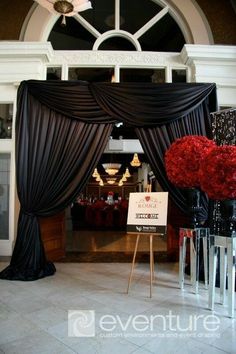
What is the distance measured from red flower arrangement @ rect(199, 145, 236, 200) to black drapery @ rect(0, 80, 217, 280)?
1448mm

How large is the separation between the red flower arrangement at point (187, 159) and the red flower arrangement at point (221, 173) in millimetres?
431

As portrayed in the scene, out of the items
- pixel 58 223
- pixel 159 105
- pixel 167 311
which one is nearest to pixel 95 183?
pixel 58 223

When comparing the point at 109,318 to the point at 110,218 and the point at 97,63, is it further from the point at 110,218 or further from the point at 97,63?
the point at 110,218

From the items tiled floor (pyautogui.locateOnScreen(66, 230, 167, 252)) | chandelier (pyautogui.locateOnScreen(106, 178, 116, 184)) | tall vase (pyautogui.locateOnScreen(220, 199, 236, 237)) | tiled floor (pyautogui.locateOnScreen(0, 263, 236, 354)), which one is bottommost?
tiled floor (pyautogui.locateOnScreen(66, 230, 167, 252))

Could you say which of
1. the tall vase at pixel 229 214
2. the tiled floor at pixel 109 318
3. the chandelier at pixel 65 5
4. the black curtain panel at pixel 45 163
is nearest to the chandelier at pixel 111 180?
the black curtain panel at pixel 45 163

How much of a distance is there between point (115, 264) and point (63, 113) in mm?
2909

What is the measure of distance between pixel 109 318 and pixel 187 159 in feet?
→ 6.95

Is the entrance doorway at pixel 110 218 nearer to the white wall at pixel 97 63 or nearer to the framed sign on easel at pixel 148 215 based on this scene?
the framed sign on easel at pixel 148 215

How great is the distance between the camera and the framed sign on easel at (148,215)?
3564 mm

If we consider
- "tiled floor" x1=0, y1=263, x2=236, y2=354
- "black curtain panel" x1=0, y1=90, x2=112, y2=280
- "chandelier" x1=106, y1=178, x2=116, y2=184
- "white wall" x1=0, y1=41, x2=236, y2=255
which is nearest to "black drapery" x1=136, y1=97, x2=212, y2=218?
"black curtain panel" x1=0, y1=90, x2=112, y2=280

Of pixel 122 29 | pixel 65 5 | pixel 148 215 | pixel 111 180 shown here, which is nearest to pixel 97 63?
pixel 122 29

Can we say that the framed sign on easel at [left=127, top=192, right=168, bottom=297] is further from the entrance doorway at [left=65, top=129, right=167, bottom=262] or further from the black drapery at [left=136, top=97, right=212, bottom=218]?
the black drapery at [left=136, top=97, right=212, bottom=218]

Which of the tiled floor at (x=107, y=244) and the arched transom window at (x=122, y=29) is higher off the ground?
the arched transom window at (x=122, y=29)

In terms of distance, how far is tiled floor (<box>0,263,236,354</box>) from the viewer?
2355 millimetres
